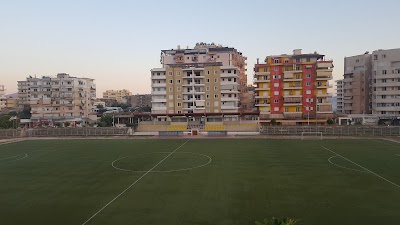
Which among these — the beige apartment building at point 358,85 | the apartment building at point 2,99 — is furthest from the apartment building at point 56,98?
the beige apartment building at point 358,85

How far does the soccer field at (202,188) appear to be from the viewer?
17.3m

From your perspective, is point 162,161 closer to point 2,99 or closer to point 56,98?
point 56,98

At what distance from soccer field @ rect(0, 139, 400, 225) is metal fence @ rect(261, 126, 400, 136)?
2112 centimetres

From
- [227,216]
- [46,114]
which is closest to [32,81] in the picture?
[46,114]

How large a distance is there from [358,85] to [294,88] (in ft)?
106

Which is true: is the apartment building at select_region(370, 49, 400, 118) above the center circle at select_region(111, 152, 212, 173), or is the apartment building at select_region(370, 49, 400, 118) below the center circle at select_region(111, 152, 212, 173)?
above

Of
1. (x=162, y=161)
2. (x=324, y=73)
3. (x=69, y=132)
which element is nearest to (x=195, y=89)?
(x=69, y=132)

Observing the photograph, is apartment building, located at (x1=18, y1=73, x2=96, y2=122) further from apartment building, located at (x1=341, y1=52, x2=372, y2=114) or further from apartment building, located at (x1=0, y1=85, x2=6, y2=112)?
apartment building, located at (x1=341, y1=52, x2=372, y2=114)

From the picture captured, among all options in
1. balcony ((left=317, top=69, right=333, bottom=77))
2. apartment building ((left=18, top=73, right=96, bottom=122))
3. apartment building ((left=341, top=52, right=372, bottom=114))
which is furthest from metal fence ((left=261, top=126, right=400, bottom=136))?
apartment building ((left=18, top=73, right=96, bottom=122))

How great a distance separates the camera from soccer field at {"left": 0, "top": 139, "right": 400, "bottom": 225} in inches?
683

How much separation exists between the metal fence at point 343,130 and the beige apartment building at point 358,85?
38334 millimetres

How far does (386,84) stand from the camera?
85125mm

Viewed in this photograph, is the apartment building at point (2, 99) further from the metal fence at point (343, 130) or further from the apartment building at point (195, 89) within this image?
the metal fence at point (343, 130)

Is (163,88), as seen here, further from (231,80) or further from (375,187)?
(375,187)
